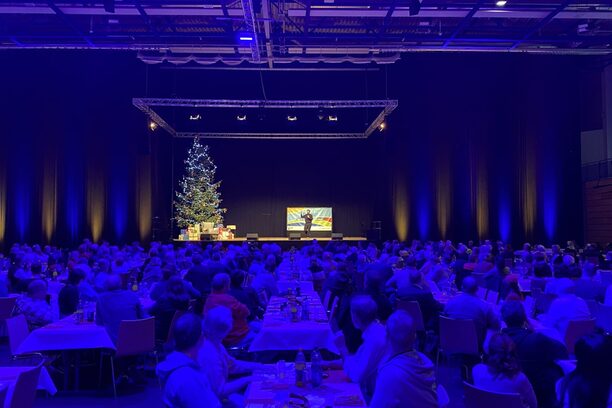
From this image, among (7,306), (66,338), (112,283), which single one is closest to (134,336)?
(66,338)

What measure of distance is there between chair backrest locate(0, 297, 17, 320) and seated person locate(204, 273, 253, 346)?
304 cm

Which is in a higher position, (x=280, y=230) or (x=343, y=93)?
(x=343, y=93)

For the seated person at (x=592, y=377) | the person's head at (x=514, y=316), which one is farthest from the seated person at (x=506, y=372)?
the person's head at (x=514, y=316)

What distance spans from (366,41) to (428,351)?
10.6 m

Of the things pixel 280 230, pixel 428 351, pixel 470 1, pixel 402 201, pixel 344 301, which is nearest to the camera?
pixel 344 301

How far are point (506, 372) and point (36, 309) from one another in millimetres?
5292

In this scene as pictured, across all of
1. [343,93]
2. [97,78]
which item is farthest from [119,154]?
[343,93]

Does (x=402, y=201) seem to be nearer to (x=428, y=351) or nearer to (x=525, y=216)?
(x=525, y=216)

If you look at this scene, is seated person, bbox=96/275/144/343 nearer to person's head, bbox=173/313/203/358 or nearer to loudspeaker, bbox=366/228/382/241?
person's head, bbox=173/313/203/358

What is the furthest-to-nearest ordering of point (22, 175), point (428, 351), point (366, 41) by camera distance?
point (22, 175) < point (366, 41) < point (428, 351)

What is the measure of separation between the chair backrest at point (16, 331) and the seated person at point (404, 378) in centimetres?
395

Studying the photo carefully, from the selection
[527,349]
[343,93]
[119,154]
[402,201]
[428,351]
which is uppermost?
[343,93]

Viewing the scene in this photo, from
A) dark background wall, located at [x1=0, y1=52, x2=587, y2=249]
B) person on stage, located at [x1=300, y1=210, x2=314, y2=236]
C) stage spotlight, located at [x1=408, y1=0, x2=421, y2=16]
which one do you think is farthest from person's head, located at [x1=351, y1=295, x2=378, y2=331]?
person on stage, located at [x1=300, y1=210, x2=314, y2=236]

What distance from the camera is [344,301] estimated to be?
5875 millimetres
